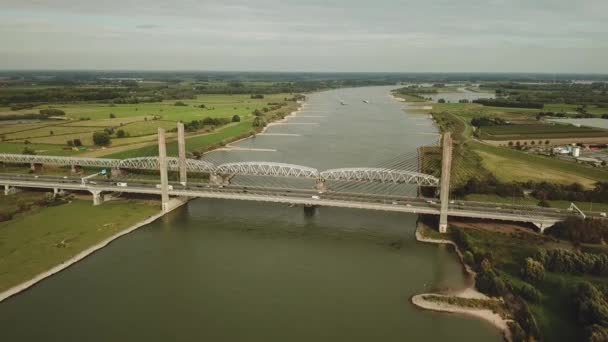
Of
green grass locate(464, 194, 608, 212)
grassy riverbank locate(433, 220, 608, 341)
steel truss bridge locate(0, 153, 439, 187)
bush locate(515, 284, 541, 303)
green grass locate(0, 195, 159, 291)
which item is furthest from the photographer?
steel truss bridge locate(0, 153, 439, 187)

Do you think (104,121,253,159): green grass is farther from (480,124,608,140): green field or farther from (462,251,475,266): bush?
(480,124,608,140): green field

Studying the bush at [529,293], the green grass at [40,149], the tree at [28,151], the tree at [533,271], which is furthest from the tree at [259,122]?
the bush at [529,293]

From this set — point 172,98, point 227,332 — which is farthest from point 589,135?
point 172,98

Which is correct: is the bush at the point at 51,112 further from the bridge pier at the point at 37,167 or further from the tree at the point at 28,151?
the bridge pier at the point at 37,167

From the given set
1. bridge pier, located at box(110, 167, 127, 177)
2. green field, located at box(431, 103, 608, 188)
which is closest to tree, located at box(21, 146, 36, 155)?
bridge pier, located at box(110, 167, 127, 177)

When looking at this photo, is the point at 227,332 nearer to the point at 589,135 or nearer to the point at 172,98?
the point at 589,135

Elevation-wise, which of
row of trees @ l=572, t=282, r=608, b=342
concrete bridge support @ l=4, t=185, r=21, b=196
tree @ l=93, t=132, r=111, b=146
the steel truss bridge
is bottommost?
row of trees @ l=572, t=282, r=608, b=342

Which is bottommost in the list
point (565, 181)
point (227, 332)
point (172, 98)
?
point (227, 332)

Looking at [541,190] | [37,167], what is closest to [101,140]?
[37,167]
